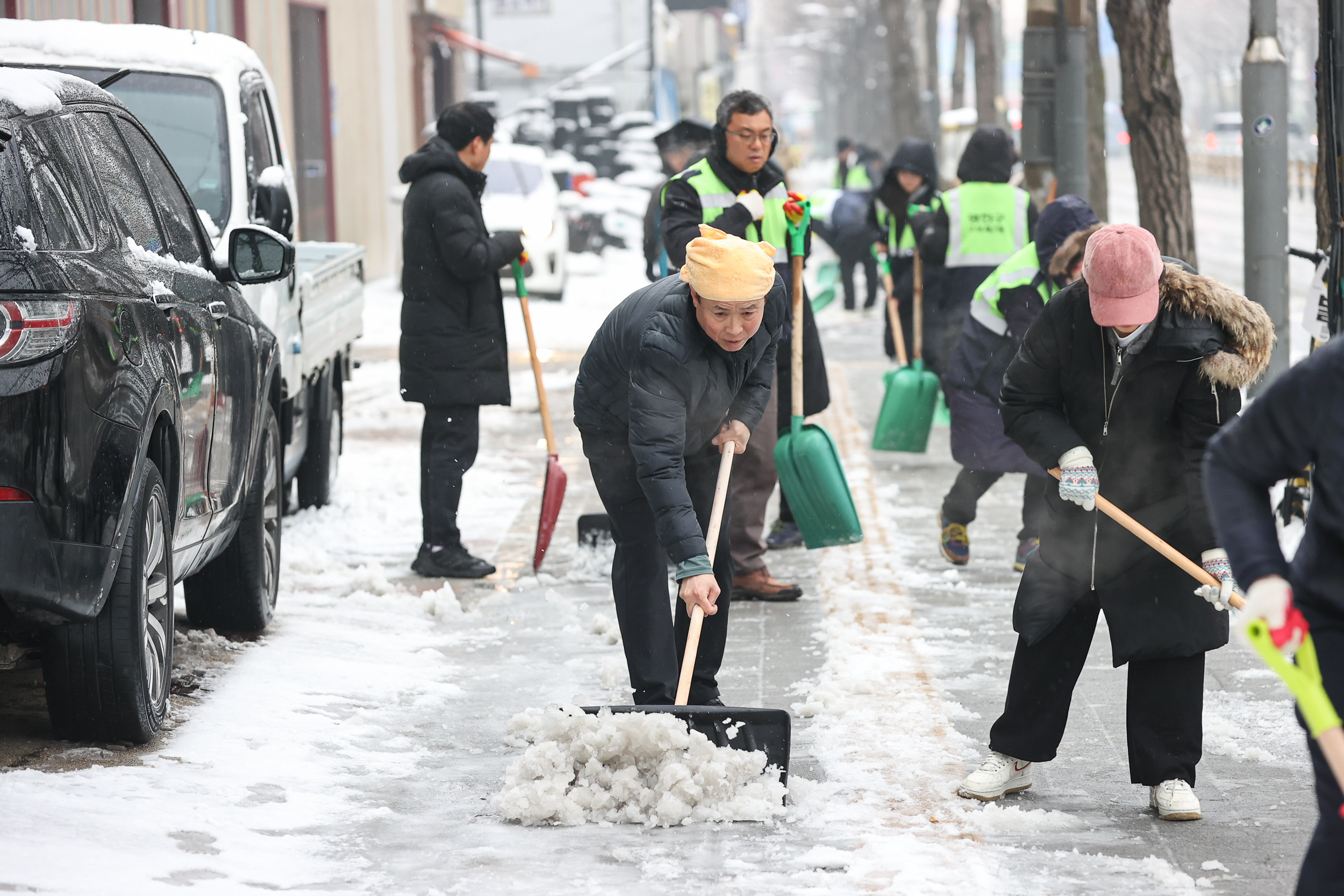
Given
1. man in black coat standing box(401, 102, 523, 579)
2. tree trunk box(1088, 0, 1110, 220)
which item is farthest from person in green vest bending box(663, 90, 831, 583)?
tree trunk box(1088, 0, 1110, 220)

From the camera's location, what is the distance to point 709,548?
498cm

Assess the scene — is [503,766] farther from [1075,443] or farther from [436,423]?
[436,423]

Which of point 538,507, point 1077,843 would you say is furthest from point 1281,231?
point 1077,843

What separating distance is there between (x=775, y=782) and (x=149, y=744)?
1.79 m

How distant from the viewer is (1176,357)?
171 inches

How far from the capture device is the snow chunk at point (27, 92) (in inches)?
179

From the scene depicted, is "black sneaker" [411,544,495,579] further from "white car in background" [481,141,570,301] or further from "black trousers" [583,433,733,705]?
"white car in background" [481,141,570,301]

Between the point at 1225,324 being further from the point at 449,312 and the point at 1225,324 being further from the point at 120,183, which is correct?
the point at 449,312

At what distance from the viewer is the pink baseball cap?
4.20 metres

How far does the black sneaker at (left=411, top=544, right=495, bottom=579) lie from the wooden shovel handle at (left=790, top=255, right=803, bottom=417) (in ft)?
5.18

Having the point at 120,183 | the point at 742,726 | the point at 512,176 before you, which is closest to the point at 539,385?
the point at 120,183

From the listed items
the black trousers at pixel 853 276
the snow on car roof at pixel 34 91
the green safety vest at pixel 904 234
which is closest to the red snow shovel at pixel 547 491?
the snow on car roof at pixel 34 91

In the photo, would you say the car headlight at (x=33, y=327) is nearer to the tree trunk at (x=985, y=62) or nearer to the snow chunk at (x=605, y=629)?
the snow chunk at (x=605, y=629)

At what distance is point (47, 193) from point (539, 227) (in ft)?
49.6
